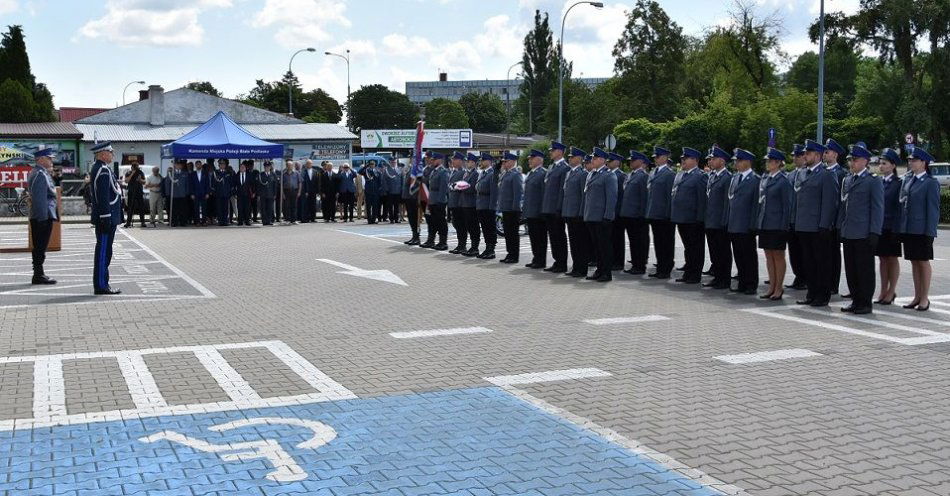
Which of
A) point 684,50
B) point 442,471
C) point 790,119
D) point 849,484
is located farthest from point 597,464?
point 684,50

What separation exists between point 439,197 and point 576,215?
16.4 feet

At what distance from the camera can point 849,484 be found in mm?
5352

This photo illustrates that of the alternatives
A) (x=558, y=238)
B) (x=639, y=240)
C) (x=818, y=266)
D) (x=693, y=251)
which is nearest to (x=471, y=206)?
(x=558, y=238)

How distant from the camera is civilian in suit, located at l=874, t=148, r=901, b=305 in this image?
12.5 metres

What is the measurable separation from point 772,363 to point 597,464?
3592mm

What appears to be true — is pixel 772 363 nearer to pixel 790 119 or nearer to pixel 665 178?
pixel 665 178

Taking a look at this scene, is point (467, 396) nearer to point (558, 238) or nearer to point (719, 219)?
point (719, 219)

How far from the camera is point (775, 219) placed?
13.1m

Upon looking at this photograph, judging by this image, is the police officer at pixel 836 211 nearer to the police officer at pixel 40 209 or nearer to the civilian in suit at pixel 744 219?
the civilian in suit at pixel 744 219

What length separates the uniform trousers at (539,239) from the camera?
56.4 feet

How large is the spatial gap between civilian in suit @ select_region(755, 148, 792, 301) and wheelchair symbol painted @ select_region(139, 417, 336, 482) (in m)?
8.34

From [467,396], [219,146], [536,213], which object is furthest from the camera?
[219,146]

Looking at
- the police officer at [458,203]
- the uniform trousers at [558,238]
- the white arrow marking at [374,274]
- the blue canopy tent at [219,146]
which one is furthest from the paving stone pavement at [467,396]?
the blue canopy tent at [219,146]

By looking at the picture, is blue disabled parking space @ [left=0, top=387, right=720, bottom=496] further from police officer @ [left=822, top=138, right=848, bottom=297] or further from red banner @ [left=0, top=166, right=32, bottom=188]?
red banner @ [left=0, top=166, right=32, bottom=188]
